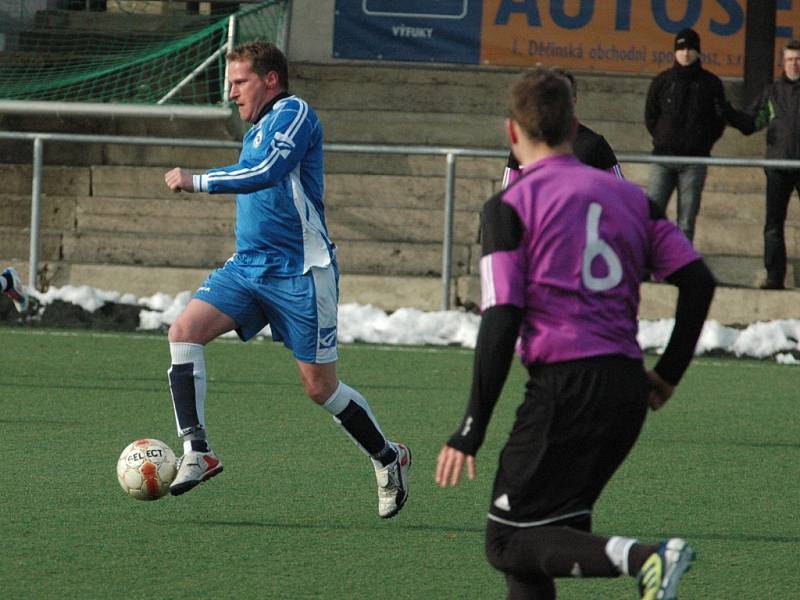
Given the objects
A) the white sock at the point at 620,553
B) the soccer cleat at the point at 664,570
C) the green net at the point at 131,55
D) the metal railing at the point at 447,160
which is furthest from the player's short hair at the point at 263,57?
the green net at the point at 131,55

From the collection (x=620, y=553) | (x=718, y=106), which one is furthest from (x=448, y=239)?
(x=620, y=553)

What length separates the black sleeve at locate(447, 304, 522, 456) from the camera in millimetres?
3854

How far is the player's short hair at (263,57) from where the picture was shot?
6250mm

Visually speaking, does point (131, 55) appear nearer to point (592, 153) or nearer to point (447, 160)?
point (447, 160)

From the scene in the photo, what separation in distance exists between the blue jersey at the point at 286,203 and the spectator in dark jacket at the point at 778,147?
6.71 meters

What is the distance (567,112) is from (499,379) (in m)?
0.69

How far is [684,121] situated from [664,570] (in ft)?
30.2

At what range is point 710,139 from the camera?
41.5ft

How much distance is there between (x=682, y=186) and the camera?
40.3ft

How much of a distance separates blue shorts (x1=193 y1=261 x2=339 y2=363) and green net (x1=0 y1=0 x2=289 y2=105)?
7.62 metres

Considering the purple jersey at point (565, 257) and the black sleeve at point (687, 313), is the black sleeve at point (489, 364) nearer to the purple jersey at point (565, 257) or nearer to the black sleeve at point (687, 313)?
the purple jersey at point (565, 257)

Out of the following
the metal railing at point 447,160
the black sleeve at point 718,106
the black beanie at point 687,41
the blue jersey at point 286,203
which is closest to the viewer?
the blue jersey at point 286,203

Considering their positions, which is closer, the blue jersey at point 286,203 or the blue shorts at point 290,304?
the blue jersey at point 286,203

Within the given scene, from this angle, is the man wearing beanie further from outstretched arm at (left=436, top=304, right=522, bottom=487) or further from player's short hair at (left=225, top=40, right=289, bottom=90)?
outstretched arm at (left=436, top=304, right=522, bottom=487)
